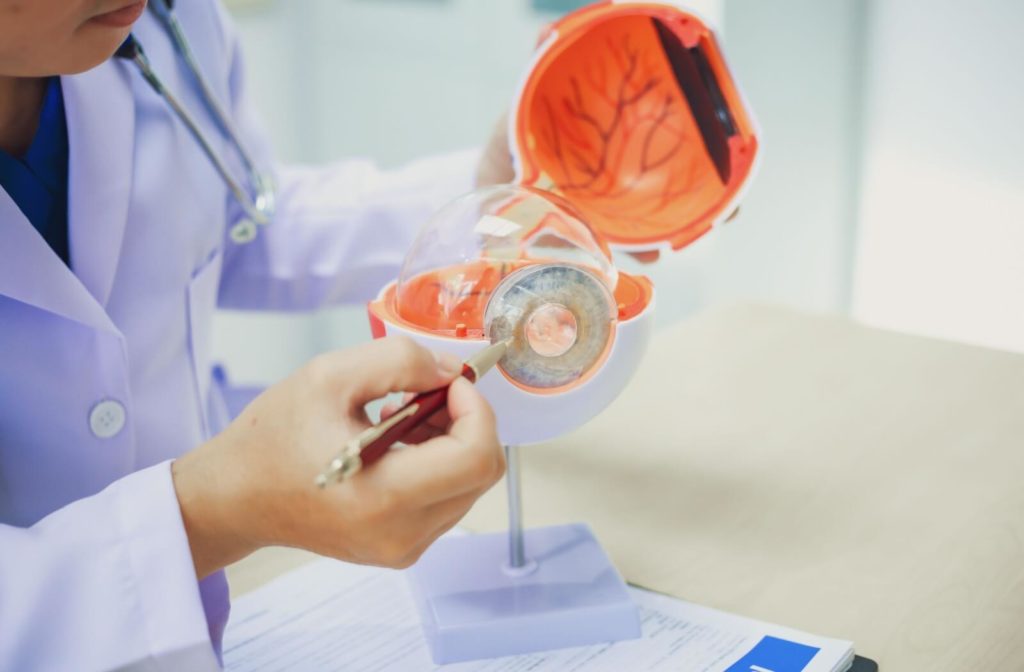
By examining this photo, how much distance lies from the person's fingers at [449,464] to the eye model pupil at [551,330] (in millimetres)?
83

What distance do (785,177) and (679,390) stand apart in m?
0.72

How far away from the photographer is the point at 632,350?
0.58 m

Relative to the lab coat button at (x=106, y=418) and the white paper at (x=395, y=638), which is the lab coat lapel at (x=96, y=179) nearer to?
the lab coat button at (x=106, y=418)

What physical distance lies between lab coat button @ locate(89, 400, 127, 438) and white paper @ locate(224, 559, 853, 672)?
15cm

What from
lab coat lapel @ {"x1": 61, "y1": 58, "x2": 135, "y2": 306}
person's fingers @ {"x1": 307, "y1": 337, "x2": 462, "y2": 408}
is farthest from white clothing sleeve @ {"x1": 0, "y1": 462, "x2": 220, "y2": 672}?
lab coat lapel @ {"x1": 61, "y1": 58, "x2": 135, "y2": 306}

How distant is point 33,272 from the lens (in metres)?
0.66

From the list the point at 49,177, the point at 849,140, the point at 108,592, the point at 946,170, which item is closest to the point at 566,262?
the point at 108,592

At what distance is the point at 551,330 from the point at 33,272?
0.33 metres

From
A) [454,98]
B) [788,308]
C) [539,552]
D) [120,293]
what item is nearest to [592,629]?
[539,552]

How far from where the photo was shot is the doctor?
489 millimetres

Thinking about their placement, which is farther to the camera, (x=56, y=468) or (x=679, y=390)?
(x=679, y=390)

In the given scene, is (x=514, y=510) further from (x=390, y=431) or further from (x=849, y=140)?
(x=849, y=140)

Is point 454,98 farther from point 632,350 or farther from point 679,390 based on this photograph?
point 632,350

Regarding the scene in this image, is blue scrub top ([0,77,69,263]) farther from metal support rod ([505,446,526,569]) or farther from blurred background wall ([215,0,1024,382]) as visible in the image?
blurred background wall ([215,0,1024,382])
